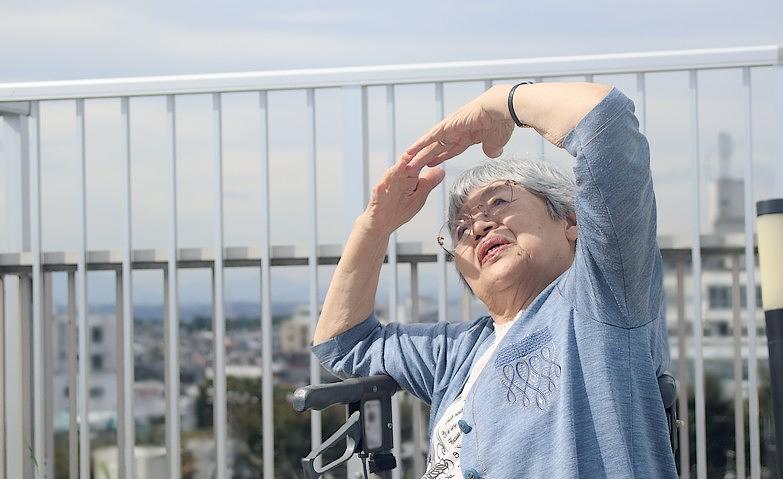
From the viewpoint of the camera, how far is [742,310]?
7.37 ft

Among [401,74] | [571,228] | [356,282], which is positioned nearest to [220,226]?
[401,74]

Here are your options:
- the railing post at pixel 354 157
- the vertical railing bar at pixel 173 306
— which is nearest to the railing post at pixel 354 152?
the railing post at pixel 354 157

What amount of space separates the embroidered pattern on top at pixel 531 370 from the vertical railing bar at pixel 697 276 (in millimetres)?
851

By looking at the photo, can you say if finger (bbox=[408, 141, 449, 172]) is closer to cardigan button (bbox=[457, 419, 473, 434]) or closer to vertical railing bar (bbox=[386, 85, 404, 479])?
cardigan button (bbox=[457, 419, 473, 434])

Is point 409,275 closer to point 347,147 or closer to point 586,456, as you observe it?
point 347,147

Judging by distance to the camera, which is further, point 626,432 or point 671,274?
point 671,274

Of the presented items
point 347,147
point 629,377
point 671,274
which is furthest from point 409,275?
point 629,377

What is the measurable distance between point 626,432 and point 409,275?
39.9 inches

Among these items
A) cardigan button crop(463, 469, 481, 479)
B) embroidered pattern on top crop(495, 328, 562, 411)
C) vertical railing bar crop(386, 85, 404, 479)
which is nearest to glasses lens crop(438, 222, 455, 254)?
embroidered pattern on top crop(495, 328, 562, 411)

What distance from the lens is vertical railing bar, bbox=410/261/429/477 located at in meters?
2.31

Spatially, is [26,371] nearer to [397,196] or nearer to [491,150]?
[397,196]

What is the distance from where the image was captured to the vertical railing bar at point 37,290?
2.51 metres

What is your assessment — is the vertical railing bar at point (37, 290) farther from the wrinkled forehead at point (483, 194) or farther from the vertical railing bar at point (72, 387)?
the wrinkled forehead at point (483, 194)

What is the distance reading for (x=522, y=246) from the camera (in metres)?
1.52
